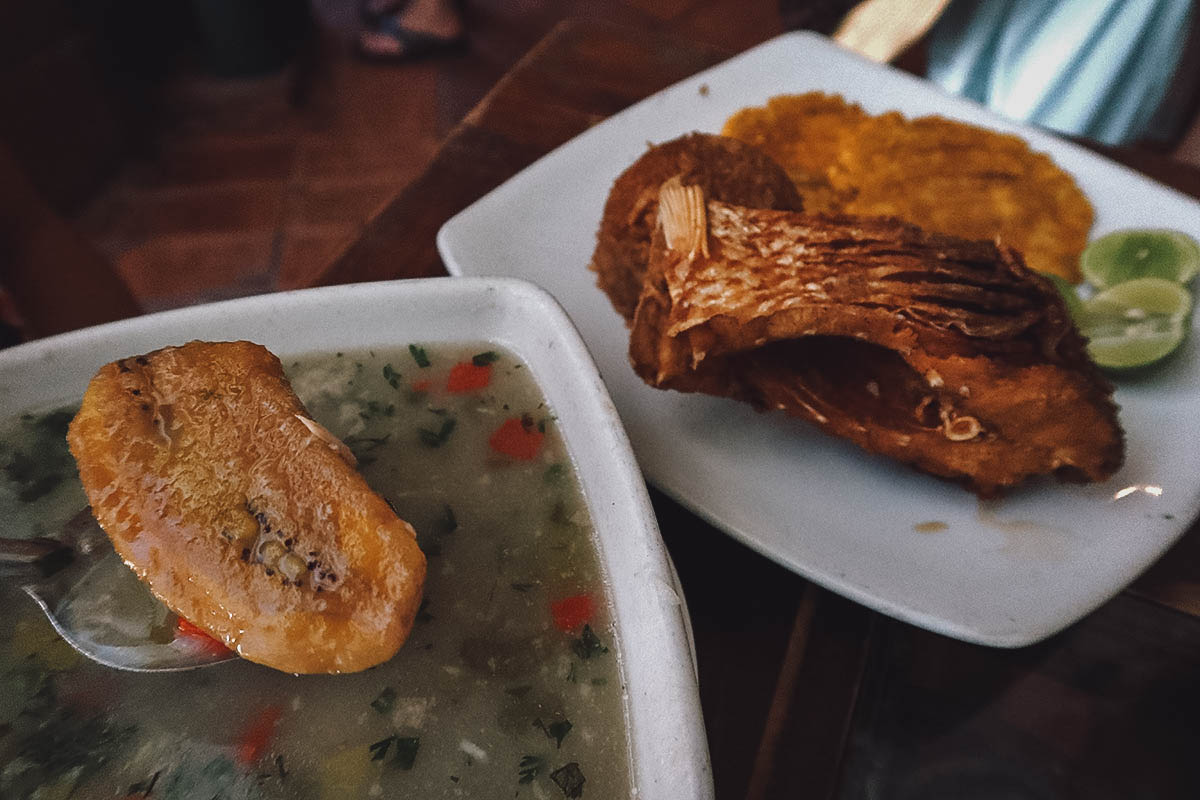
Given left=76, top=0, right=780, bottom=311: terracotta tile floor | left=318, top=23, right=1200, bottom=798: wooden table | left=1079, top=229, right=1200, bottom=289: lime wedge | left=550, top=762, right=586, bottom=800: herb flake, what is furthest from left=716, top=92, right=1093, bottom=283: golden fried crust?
left=76, top=0, right=780, bottom=311: terracotta tile floor

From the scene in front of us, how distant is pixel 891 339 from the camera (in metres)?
0.80

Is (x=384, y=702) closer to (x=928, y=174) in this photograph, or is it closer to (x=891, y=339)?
(x=891, y=339)

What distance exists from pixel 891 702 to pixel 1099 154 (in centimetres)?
93

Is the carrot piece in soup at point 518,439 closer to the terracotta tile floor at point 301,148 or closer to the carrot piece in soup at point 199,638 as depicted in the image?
the carrot piece in soup at point 199,638

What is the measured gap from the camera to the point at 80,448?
0.55 m

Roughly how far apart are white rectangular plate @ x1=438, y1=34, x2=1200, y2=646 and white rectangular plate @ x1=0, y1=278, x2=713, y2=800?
178 mm

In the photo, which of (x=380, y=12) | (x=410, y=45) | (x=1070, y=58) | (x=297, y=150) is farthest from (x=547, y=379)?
(x=380, y=12)

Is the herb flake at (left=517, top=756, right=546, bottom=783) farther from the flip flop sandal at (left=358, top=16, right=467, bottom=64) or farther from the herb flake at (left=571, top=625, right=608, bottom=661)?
the flip flop sandal at (left=358, top=16, right=467, bottom=64)

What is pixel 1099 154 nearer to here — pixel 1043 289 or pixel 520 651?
pixel 1043 289

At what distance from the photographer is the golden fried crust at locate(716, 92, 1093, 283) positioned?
3.74 ft

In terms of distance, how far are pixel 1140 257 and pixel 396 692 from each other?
1043 mm

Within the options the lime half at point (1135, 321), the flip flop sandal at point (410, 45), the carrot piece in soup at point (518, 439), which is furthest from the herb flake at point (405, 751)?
the flip flop sandal at point (410, 45)

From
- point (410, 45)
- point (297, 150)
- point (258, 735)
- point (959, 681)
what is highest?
point (258, 735)

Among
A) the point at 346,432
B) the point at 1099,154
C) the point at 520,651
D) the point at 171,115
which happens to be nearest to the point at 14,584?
the point at 346,432
